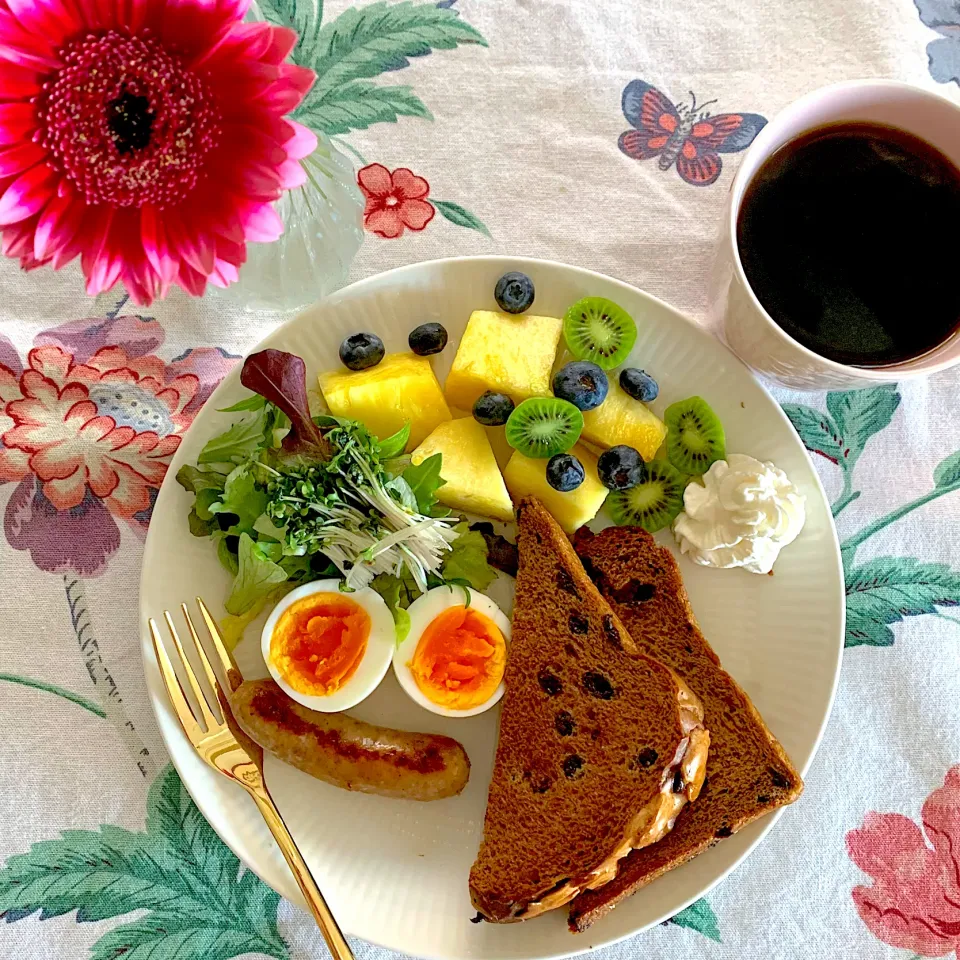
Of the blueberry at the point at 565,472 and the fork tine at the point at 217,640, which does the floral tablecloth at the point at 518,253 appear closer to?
the fork tine at the point at 217,640

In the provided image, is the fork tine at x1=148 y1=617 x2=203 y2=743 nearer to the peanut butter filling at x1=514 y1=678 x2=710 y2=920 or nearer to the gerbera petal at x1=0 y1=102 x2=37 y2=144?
the peanut butter filling at x1=514 y1=678 x2=710 y2=920

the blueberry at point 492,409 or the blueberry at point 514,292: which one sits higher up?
the blueberry at point 514,292

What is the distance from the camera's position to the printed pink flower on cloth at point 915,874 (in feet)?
5.73

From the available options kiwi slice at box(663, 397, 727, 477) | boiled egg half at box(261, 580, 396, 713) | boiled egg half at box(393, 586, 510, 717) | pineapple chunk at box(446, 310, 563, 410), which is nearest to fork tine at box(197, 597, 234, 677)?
boiled egg half at box(261, 580, 396, 713)

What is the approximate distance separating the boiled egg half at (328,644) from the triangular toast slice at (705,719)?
1.51ft

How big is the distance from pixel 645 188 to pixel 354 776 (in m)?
1.40

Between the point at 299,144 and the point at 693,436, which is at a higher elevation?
the point at 299,144

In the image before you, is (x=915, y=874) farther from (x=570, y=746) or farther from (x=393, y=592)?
(x=393, y=592)

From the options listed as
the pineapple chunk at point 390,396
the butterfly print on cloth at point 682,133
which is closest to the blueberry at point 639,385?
the pineapple chunk at point 390,396

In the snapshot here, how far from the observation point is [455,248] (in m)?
1.86

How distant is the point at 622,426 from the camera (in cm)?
172

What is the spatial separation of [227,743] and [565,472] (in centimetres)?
87

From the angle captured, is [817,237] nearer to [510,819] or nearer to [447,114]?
[447,114]

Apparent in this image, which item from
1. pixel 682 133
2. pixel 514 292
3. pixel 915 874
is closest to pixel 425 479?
pixel 514 292
